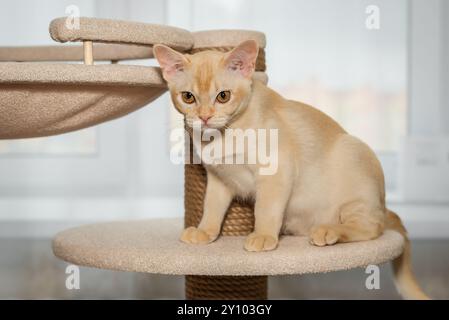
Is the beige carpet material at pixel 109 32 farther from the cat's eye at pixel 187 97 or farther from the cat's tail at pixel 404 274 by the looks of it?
the cat's tail at pixel 404 274

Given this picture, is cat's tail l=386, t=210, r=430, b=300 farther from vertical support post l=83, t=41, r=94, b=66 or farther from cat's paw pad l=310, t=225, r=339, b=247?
vertical support post l=83, t=41, r=94, b=66

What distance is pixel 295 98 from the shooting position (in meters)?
2.21

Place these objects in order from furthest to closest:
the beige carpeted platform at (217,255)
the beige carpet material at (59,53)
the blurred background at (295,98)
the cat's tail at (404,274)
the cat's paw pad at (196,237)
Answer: the blurred background at (295,98), the beige carpet material at (59,53), the cat's tail at (404,274), the cat's paw pad at (196,237), the beige carpeted platform at (217,255)

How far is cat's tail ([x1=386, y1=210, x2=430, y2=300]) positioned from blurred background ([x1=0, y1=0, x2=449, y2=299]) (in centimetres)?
80

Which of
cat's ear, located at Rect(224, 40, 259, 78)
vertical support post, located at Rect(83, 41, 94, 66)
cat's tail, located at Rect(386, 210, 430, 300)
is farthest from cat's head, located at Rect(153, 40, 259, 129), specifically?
cat's tail, located at Rect(386, 210, 430, 300)

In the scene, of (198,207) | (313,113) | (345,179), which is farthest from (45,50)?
(345,179)

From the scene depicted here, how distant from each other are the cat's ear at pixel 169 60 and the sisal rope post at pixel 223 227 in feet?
0.66

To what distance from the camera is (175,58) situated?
1162mm

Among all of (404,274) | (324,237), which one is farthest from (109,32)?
(404,274)

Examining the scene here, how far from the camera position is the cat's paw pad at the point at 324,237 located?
116 centimetres

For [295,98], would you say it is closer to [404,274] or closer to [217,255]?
[404,274]

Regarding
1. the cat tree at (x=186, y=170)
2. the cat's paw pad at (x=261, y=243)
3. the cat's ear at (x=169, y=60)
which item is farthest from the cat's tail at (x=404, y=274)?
the cat's ear at (x=169, y=60)

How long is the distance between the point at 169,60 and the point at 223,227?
1.33 ft

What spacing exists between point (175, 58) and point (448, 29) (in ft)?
4.55
